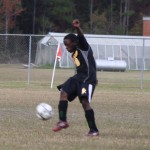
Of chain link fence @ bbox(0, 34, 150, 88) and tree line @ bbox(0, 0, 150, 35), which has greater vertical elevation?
tree line @ bbox(0, 0, 150, 35)

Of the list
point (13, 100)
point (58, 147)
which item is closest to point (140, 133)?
point (58, 147)

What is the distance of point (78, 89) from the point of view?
38.0 ft

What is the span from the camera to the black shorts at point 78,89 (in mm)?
11484

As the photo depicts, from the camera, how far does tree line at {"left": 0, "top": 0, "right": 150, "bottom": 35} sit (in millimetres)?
65125

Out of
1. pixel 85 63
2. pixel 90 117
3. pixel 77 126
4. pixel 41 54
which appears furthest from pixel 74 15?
pixel 90 117

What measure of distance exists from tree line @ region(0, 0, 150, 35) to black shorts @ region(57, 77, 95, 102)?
50593 millimetres

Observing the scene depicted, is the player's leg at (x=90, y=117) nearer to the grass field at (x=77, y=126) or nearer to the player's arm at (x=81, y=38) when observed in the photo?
the grass field at (x=77, y=126)

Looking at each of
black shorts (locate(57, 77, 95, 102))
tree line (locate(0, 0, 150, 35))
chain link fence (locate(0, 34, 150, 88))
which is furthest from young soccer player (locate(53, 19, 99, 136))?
tree line (locate(0, 0, 150, 35))

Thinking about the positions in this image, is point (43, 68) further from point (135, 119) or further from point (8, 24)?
point (135, 119)

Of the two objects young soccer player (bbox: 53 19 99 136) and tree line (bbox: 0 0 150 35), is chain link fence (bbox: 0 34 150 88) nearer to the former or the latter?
tree line (bbox: 0 0 150 35)

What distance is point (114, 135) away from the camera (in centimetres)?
1183

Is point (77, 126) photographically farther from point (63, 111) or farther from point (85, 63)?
point (85, 63)

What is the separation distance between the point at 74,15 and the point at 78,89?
197 ft

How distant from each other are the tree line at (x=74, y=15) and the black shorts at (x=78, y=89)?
166ft
